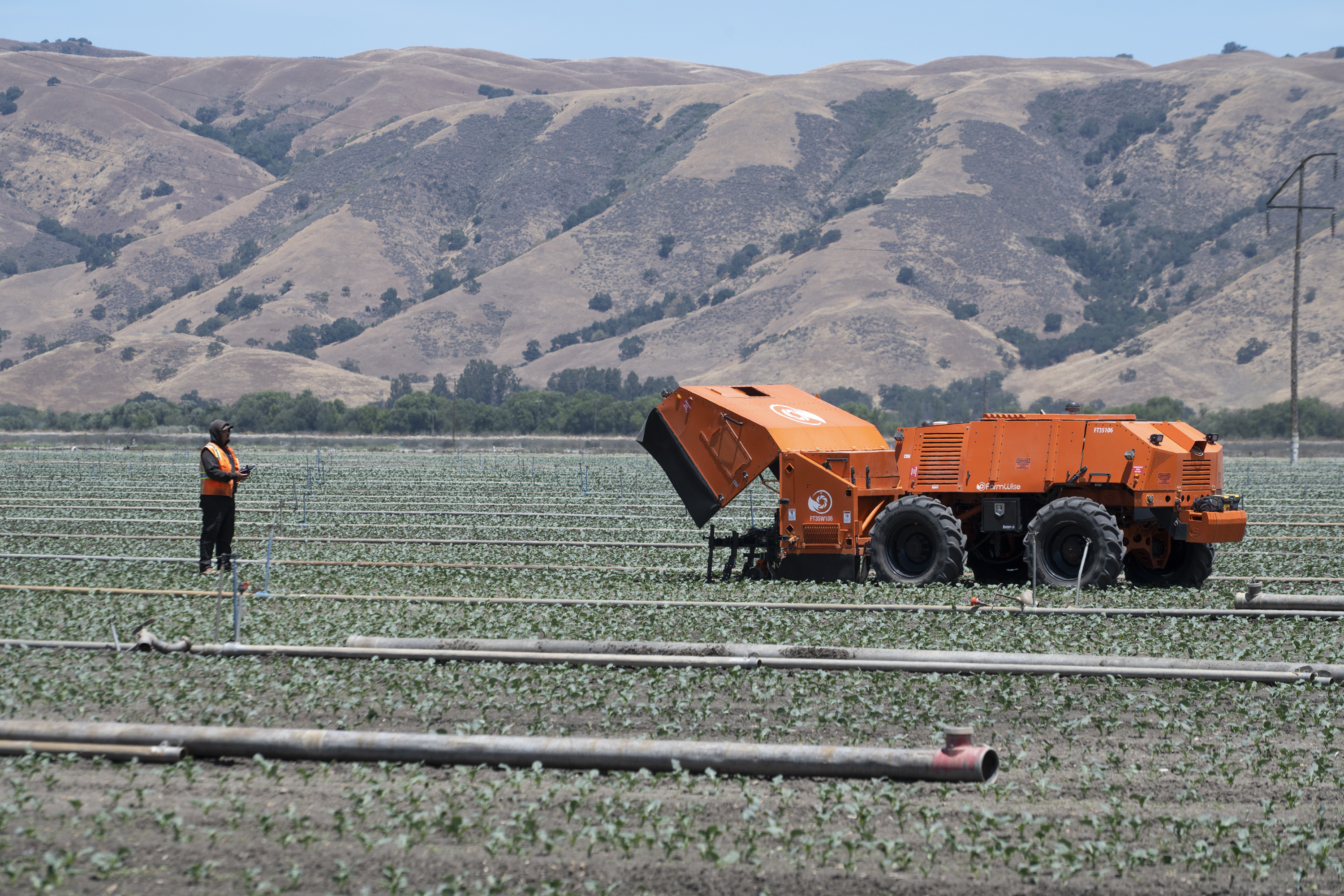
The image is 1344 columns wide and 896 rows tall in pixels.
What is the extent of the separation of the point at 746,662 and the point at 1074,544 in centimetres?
710

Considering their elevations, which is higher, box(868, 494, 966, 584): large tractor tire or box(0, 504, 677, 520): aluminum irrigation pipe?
box(868, 494, 966, 584): large tractor tire

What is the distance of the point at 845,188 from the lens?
19675 cm

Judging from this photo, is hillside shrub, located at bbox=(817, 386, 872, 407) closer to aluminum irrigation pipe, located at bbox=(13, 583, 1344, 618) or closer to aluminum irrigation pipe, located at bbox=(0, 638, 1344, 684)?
aluminum irrigation pipe, located at bbox=(13, 583, 1344, 618)

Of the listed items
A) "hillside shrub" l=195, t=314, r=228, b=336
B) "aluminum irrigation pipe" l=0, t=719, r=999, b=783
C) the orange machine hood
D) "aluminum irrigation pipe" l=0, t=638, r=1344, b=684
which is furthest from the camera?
"hillside shrub" l=195, t=314, r=228, b=336

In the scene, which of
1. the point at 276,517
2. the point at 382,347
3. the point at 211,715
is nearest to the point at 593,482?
the point at 276,517

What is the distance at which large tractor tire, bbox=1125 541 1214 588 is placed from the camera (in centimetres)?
1714

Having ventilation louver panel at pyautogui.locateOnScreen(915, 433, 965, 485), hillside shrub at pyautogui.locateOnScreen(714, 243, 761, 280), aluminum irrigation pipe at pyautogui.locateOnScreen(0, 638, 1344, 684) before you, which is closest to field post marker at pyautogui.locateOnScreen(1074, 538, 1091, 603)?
ventilation louver panel at pyautogui.locateOnScreen(915, 433, 965, 485)

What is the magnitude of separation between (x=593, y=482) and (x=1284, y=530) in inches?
964

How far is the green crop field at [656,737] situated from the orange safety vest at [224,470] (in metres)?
1.32

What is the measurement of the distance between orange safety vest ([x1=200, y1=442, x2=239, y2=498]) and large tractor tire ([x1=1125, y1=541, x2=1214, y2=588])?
12649mm

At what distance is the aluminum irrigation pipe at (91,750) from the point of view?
838cm

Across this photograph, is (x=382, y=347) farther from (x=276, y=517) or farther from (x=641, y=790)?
(x=641, y=790)

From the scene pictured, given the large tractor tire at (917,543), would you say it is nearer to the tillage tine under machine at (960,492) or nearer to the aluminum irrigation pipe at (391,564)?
the tillage tine under machine at (960,492)

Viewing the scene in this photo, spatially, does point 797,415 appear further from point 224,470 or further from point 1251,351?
point 1251,351
